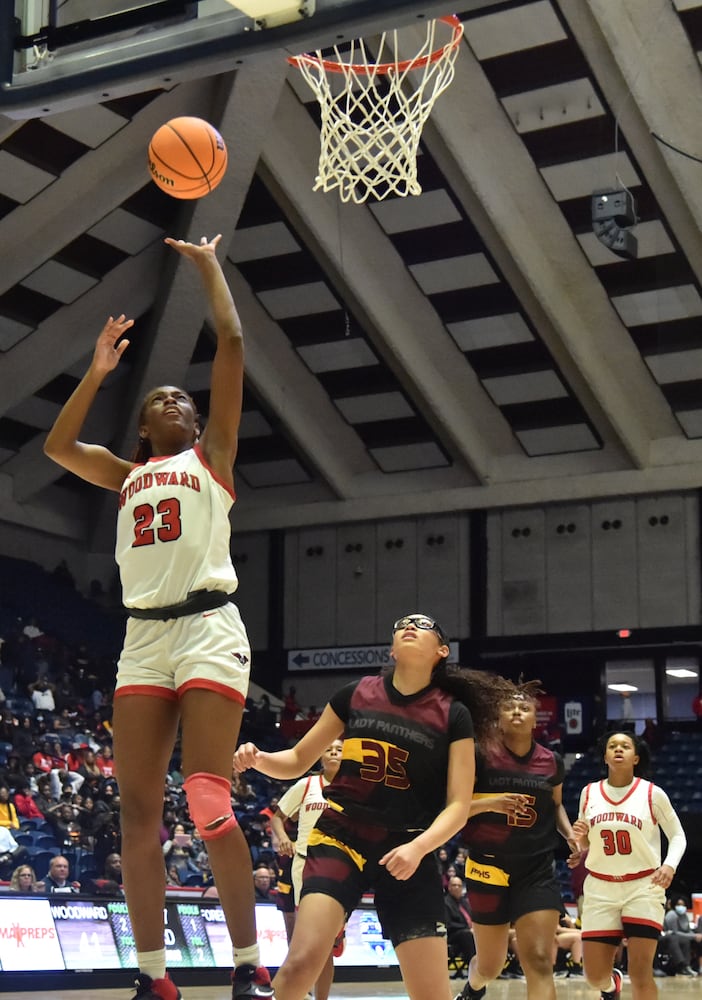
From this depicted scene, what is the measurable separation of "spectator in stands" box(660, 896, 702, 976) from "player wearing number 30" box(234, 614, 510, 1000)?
1560 cm

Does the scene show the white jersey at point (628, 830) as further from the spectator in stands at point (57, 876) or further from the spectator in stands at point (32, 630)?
the spectator in stands at point (32, 630)

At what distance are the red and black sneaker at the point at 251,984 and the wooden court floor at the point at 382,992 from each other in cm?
708

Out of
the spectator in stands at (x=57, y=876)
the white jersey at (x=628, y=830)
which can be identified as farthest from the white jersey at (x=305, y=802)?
the spectator in stands at (x=57, y=876)

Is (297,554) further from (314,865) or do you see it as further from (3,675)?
(314,865)

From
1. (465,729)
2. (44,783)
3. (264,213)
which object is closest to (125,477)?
(465,729)

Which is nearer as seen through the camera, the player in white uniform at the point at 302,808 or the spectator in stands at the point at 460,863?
the player in white uniform at the point at 302,808

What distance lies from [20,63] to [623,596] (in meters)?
23.5

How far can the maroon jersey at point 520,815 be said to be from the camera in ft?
28.9

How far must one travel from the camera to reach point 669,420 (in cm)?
2714

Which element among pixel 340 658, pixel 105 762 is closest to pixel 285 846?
pixel 105 762

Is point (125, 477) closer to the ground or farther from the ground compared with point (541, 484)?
closer to the ground

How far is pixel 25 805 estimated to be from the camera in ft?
57.0

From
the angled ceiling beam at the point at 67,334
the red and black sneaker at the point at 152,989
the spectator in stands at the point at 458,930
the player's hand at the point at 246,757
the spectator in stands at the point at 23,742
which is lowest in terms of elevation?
the red and black sneaker at the point at 152,989

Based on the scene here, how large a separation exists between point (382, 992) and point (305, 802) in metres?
4.09
